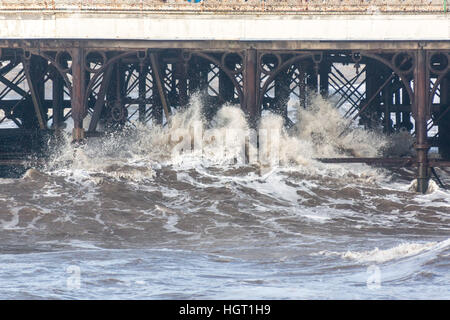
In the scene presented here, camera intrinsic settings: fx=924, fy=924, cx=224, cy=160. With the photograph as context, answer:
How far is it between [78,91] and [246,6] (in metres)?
6.28

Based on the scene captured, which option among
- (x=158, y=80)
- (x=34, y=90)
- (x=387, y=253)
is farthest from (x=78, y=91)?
(x=387, y=253)

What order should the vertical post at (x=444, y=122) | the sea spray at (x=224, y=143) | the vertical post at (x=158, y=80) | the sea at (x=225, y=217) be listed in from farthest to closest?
the vertical post at (x=444, y=122) < the vertical post at (x=158, y=80) < the sea spray at (x=224, y=143) < the sea at (x=225, y=217)

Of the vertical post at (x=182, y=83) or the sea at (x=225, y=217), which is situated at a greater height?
the vertical post at (x=182, y=83)

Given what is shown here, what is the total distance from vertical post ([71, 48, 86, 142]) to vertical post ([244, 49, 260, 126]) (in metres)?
5.46

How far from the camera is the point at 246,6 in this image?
30.5 m

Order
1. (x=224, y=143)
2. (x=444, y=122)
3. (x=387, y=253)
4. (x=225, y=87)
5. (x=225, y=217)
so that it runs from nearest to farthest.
Answer: (x=387, y=253) < (x=225, y=217) < (x=224, y=143) < (x=444, y=122) < (x=225, y=87)

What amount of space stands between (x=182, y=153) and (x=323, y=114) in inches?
237

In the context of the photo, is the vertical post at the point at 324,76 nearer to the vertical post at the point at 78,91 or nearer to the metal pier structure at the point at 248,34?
the metal pier structure at the point at 248,34

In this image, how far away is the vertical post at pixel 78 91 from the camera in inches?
1208

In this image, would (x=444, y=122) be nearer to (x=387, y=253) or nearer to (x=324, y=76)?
(x=324, y=76)

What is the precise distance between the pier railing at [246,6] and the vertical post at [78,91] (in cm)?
161

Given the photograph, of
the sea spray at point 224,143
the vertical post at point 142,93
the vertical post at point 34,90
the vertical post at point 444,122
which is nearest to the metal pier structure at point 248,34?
the vertical post at point 34,90
